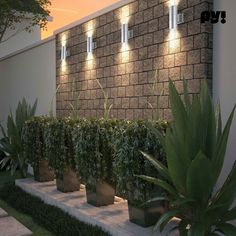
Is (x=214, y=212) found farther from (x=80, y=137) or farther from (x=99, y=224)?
(x=80, y=137)

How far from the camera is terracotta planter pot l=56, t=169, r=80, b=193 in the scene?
575 centimetres

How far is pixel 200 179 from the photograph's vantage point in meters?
3.07

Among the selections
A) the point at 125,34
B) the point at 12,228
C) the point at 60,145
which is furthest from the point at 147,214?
the point at 125,34

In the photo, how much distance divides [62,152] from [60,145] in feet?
0.40

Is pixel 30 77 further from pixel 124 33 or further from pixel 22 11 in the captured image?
pixel 124 33

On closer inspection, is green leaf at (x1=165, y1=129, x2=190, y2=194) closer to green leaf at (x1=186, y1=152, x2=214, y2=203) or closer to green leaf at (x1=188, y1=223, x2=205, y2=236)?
green leaf at (x1=186, y1=152, x2=214, y2=203)

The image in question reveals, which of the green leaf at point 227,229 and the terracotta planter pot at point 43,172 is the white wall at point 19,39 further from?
the green leaf at point 227,229

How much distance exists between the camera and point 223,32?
13.5 ft

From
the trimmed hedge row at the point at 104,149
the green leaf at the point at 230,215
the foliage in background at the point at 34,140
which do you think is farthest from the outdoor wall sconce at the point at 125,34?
the green leaf at the point at 230,215

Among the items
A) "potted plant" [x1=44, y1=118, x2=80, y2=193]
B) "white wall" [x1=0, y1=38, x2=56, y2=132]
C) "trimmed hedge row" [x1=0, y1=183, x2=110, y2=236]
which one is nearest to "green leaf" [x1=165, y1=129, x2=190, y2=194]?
"trimmed hedge row" [x1=0, y1=183, x2=110, y2=236]

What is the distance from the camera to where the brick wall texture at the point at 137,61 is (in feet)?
14.3

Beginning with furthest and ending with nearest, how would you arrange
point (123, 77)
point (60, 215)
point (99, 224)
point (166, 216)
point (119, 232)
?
point (123, 77)
point (60, 215)
point (99, 224)
point (119, 232)
point (166, 216)

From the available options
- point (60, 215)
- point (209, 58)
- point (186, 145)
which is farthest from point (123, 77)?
point (186, 145)

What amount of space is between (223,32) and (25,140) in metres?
4.04
